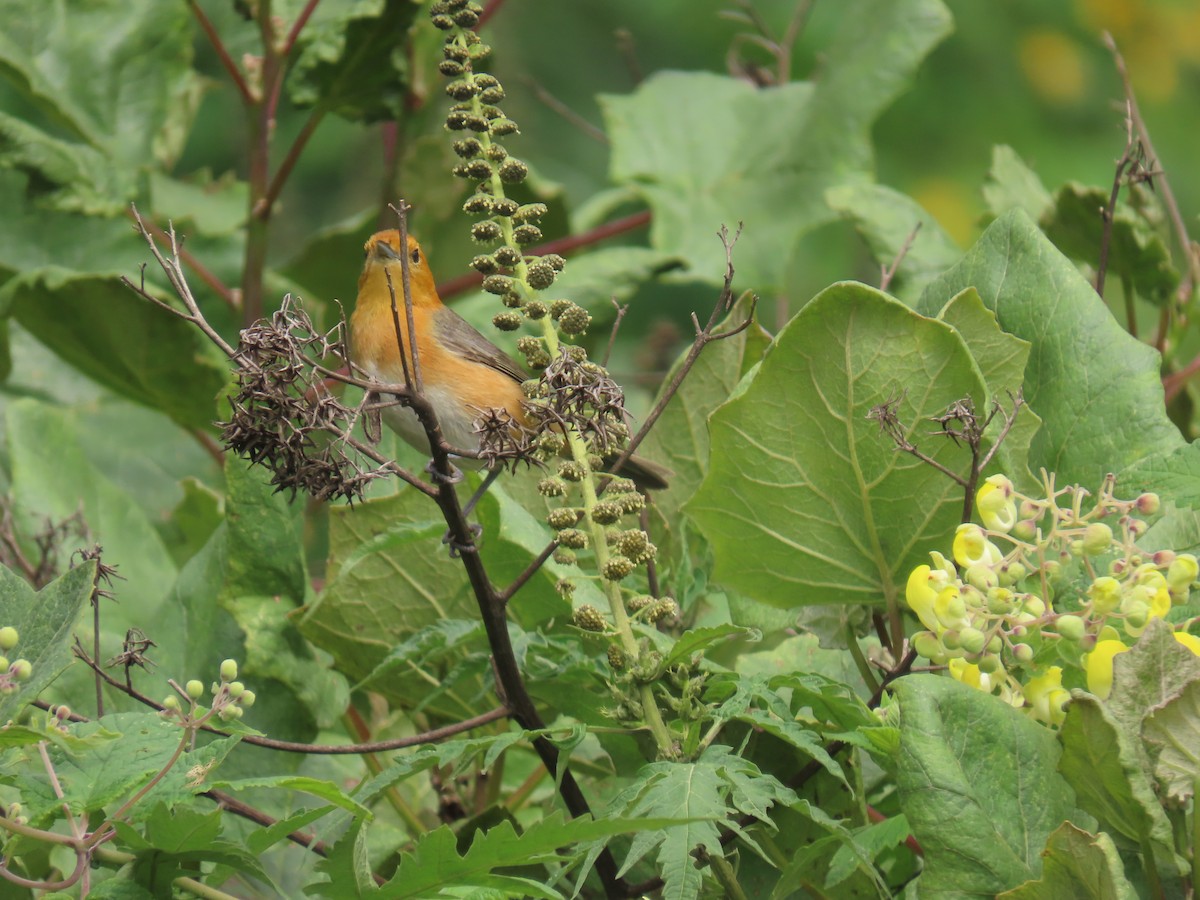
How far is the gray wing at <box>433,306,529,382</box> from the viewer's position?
8.98 feet

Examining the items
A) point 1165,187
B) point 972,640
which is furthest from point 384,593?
point 1165,187

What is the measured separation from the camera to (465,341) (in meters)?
2.75

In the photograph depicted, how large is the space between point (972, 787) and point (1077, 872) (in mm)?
101

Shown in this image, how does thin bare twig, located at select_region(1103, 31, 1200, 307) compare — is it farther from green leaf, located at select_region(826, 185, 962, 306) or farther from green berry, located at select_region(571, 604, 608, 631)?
A: green berry, located at select_region(571, 604, 608, 631)

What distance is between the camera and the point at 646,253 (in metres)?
2.56

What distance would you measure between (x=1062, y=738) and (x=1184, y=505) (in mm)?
368

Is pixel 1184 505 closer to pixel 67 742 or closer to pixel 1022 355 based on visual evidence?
pixel 1022 355

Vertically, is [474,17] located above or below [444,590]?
above

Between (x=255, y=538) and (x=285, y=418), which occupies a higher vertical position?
(x=285, y=418)

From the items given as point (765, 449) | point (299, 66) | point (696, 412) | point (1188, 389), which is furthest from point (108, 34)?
point (1188, 389)

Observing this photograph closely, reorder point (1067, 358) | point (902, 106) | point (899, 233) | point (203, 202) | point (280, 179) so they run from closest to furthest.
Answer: point (1067, 358) < point (899, 233) < point (280, 179) < point (203, 202) < point (902, 106)

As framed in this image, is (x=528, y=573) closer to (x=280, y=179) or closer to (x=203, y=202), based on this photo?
(x=280, y=179)

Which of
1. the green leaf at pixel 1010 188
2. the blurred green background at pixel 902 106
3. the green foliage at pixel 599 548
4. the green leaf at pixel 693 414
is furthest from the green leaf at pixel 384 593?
the blurred green background at pixel 902 106

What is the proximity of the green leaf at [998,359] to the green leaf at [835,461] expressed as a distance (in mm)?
85
